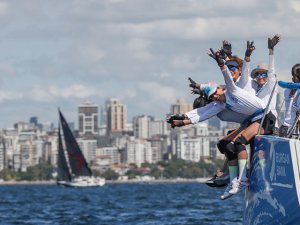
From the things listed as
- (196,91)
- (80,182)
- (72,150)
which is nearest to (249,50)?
(196,91)

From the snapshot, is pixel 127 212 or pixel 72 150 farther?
pixel 72 150

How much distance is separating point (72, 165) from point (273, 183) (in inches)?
3733

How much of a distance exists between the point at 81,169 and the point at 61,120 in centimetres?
1028

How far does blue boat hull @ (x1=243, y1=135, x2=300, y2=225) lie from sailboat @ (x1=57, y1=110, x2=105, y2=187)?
273 feet

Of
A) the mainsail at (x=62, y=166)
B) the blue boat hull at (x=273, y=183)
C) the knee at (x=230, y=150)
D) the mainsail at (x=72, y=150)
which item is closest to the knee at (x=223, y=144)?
the knee at (x=230, y=150)

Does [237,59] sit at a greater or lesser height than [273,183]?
greater

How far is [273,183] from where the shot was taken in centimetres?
1125

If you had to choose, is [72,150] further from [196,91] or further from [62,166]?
[196,91]

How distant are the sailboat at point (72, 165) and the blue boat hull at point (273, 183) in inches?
3282

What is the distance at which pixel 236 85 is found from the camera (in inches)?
484

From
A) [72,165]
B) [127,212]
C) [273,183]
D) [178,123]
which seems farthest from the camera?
[72,165]

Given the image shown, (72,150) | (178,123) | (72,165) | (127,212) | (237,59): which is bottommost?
(127,212)

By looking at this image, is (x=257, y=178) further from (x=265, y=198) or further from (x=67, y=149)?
(x=67, y=149)

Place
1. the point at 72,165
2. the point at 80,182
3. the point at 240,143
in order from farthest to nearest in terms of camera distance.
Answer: the point at 80,182 → the point at 72,165 → the point at 240,143
